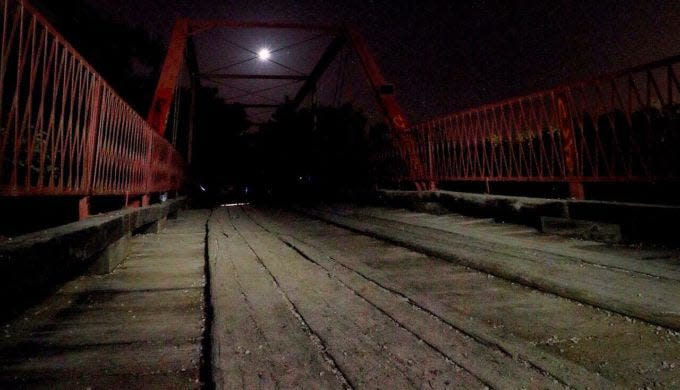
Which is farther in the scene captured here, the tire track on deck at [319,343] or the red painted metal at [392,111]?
the red painted metal at [392,111]

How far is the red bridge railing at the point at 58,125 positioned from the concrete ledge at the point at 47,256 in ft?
0.97

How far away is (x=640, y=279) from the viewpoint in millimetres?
2137

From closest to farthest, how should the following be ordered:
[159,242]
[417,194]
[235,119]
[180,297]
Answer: [180,297] < [159,242] < [417,194] < [235,119]

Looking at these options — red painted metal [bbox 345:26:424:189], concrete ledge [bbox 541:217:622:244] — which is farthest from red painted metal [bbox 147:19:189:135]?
concrete ledge [bbox 541:217:622:244]

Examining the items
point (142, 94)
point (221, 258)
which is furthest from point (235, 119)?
point (221, 258)

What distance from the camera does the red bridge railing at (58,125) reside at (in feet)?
5.95

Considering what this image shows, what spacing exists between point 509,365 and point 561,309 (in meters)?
0.76

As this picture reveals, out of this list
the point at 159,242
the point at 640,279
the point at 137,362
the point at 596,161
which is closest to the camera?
the point at 137,362

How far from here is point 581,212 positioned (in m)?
3.48

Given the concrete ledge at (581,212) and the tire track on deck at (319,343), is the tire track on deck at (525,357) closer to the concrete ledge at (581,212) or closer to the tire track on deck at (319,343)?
the tire track on deck at (319,343)

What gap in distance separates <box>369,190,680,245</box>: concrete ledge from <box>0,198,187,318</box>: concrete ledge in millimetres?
3813

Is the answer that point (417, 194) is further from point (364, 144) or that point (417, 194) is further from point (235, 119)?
point (235, 119)

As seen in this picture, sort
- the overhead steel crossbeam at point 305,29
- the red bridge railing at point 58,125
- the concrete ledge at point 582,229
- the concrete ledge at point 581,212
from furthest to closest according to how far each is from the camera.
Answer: the overhead steel crossbeam at point 305,29
the concrete ledge at point 582,229
the concrete ledge at point 581,212
the red bridge railing at point 58,125

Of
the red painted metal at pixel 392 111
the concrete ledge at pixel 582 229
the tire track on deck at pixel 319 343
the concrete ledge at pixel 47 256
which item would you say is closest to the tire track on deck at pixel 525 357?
the tire track on deck at pixel 319 343
